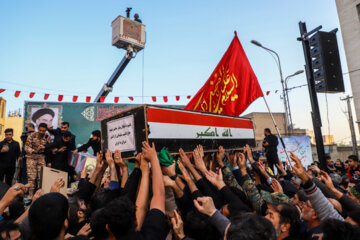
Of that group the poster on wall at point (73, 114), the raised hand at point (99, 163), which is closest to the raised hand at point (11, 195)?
the raised hand at point (99, 163)

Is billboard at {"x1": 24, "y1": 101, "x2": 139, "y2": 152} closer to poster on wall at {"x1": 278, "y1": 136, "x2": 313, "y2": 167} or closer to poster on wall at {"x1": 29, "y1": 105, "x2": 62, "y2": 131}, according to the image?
poster on wall at {"x1": 29, "y1": 105, "x2": 62, "y2": 131}

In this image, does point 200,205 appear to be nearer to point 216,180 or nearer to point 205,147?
point 216,180

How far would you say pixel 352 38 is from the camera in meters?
16.5

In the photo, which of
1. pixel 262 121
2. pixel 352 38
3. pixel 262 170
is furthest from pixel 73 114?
pixel 262 121

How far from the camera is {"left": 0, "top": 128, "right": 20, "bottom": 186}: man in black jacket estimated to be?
6266mm

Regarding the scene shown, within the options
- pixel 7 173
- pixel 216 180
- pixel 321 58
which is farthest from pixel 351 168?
pixel 7 173

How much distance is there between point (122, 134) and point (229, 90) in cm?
256

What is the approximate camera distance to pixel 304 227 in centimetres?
→ 233

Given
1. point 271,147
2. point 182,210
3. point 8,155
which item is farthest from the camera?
point 271,147

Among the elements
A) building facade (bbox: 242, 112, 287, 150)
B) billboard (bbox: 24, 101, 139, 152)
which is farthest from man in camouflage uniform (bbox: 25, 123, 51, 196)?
building facade (bbox: 242, 112, 287, 150)

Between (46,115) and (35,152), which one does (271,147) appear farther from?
(46,115)

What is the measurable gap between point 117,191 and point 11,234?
3.49 feet

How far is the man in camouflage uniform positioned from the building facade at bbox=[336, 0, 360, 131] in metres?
17.0

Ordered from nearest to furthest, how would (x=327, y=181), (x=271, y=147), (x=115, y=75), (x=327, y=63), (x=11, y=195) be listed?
(x=11, y=195) → (x=327, y=181) → (x=327, y=63) → (x=271, y=147) → (x=115, y=75)
